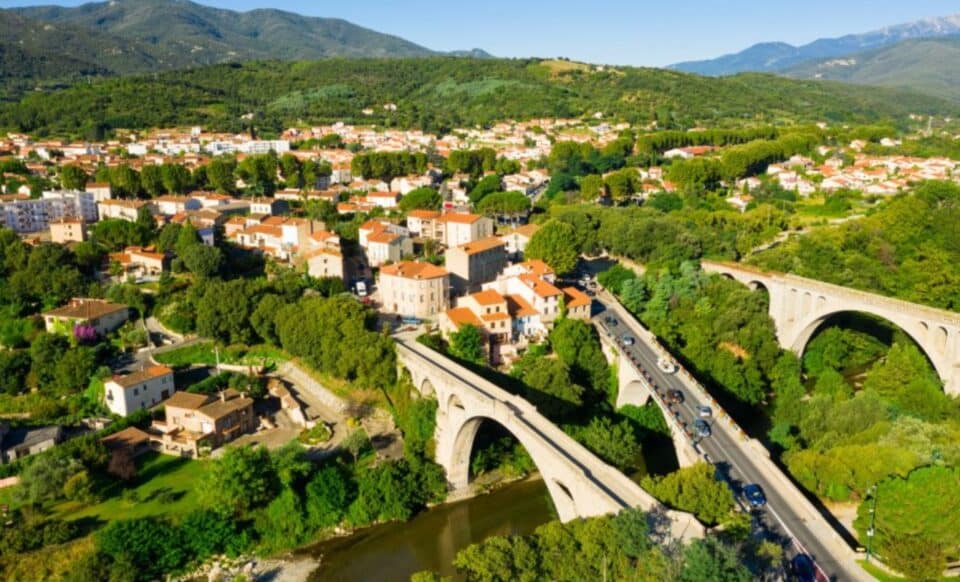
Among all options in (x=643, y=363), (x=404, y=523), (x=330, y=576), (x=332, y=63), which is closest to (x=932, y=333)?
(x=643, y=363)

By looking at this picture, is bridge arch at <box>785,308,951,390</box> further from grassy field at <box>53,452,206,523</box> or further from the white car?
grassy field at <box>53,452,206,523</box>

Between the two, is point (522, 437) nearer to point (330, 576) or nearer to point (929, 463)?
point (330, 576)

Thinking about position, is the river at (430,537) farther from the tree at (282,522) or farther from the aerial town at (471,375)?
the tree at (282,522)

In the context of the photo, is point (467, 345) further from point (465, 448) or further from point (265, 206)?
point (265, 206)

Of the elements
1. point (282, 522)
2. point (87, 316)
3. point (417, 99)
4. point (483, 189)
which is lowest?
point (282, 522)

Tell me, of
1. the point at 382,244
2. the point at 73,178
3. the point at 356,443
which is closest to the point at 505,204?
the point at 382,244

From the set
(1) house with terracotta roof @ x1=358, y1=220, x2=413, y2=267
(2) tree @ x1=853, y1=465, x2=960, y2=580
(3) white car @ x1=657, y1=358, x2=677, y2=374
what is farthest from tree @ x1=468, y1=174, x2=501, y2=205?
(2) tree @ x1=853, y1=465, x2=960, y2=580

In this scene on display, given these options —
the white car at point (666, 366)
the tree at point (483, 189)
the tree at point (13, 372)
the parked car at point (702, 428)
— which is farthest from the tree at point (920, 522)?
the tree at point (483, 189)
